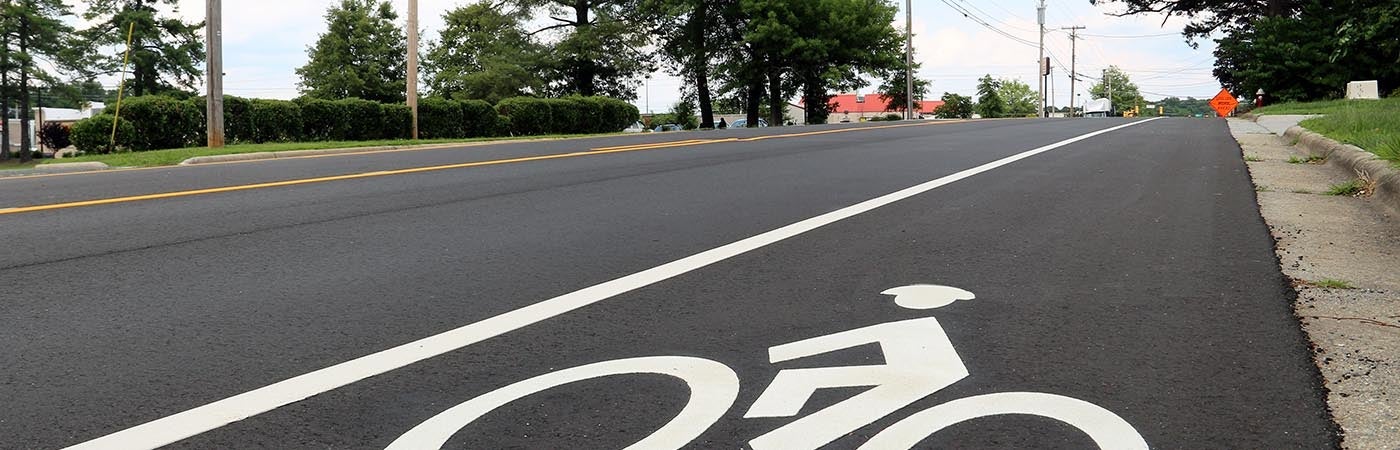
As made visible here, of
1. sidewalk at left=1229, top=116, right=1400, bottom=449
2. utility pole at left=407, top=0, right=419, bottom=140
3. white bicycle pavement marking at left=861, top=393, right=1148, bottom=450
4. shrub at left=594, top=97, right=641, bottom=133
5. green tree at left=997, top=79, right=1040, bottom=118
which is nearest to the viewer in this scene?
white bicycle pavement marking at left=861, top=393, right=1148, bottom=450

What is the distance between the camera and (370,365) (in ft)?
10.2

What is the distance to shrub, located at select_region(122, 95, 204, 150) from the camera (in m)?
18.8

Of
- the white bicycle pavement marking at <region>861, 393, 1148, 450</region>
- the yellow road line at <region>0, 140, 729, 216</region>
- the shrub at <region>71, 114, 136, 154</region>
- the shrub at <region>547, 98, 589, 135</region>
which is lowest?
the white bicycle pavement marking at <region>861, 393, 1148, 450</region>

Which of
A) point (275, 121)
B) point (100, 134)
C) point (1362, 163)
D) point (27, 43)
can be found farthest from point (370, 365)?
point (27, 43)

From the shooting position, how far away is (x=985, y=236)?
572 cm

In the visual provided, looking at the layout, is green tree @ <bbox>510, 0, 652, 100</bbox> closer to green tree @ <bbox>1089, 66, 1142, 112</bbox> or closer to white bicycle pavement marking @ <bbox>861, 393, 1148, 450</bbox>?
white bicycle pavement marking @ <bbox>861, 393, 1148, 450</bbox>

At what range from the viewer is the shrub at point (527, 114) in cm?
2861

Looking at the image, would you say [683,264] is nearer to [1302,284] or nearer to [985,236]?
[985,236]

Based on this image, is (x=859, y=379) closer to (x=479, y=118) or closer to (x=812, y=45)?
(x=479, y=118)

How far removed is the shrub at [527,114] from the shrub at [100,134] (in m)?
11.1

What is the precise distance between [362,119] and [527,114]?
600cm

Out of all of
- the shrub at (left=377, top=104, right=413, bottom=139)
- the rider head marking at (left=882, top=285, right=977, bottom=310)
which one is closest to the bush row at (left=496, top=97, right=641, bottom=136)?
the shrub at (left=377, top=104, right=413, bottom=139)

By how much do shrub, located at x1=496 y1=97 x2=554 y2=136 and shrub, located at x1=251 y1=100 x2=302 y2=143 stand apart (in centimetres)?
723

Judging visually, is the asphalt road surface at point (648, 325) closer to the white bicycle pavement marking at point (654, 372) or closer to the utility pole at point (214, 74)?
the white bicycle pavement marking at point (654, 372)
